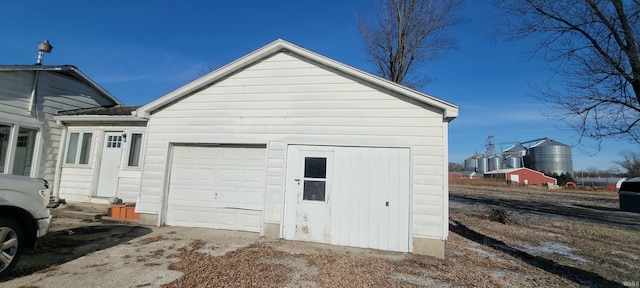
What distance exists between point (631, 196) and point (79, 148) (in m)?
26.1

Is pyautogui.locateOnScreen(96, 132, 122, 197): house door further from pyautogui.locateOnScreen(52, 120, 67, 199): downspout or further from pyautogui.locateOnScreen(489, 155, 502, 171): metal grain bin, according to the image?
pyautogui.locateOnScreen(489, 155, 502, 171): metal grain bin

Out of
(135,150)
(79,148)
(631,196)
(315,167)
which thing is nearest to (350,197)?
(315,167)

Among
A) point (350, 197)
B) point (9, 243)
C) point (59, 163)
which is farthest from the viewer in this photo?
point (59, 163)

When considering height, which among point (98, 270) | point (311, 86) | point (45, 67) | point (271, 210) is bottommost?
point (98, 270)

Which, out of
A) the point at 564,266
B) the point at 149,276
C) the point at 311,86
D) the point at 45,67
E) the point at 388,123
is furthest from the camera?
the point at 45,67

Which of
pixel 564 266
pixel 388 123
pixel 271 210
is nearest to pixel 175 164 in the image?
pixel 271 210

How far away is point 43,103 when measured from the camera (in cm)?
945

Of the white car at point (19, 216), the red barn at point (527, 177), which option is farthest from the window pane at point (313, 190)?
the red barn at point (527, 177)

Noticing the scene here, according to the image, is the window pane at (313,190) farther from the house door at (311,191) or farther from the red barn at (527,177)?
the red barn at (527,177)

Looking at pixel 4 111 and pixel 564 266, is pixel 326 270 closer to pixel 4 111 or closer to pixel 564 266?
pixel 564 266

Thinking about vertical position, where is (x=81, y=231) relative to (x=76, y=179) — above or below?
below

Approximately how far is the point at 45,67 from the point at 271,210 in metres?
8.38

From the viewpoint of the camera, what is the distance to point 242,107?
7613 mm

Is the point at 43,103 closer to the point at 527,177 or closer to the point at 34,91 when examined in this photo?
the point at 34,91
